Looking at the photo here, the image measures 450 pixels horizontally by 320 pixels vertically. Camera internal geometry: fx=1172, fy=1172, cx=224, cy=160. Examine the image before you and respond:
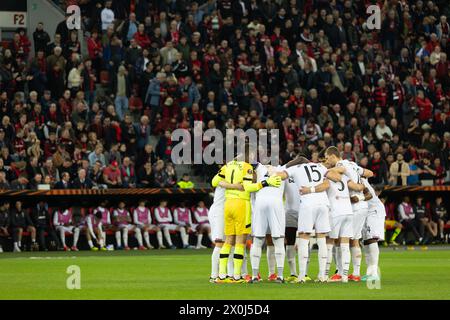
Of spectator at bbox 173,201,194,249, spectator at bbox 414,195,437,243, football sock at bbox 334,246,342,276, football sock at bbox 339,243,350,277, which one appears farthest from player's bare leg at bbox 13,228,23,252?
football sock at bbox 339,243,350,277

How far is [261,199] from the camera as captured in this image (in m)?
21.7

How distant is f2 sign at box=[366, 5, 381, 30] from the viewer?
44500 millimetres

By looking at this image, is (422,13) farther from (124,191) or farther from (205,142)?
(124,191)

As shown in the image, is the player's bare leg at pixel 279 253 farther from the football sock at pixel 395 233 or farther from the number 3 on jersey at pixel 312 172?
the football sock at pixel 395 233

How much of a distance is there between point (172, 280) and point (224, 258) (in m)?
1.39

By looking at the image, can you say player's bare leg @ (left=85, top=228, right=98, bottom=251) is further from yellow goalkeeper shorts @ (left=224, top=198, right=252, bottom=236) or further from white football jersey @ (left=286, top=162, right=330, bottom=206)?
white football jersey @ (left=286, top=162, right=330, bottom=206)

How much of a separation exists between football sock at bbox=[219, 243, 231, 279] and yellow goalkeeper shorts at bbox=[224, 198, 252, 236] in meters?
0.24

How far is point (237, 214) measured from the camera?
70.9 feet

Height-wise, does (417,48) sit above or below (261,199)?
above

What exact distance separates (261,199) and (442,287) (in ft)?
12.0

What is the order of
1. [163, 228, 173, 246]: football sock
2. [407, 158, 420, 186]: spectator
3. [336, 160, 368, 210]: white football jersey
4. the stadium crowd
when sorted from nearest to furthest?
1. [336, 160, 368, 210]: white football jersey
2. the stadium crowd
3. [163, 228, 173, 246]: football sock
4. [407, 158, 420, 186]: spectator

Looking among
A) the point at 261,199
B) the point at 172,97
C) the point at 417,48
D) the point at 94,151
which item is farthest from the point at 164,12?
the point at 261,199

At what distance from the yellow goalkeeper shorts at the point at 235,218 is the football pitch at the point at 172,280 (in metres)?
1.06

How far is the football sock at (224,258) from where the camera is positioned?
70.7 ft
